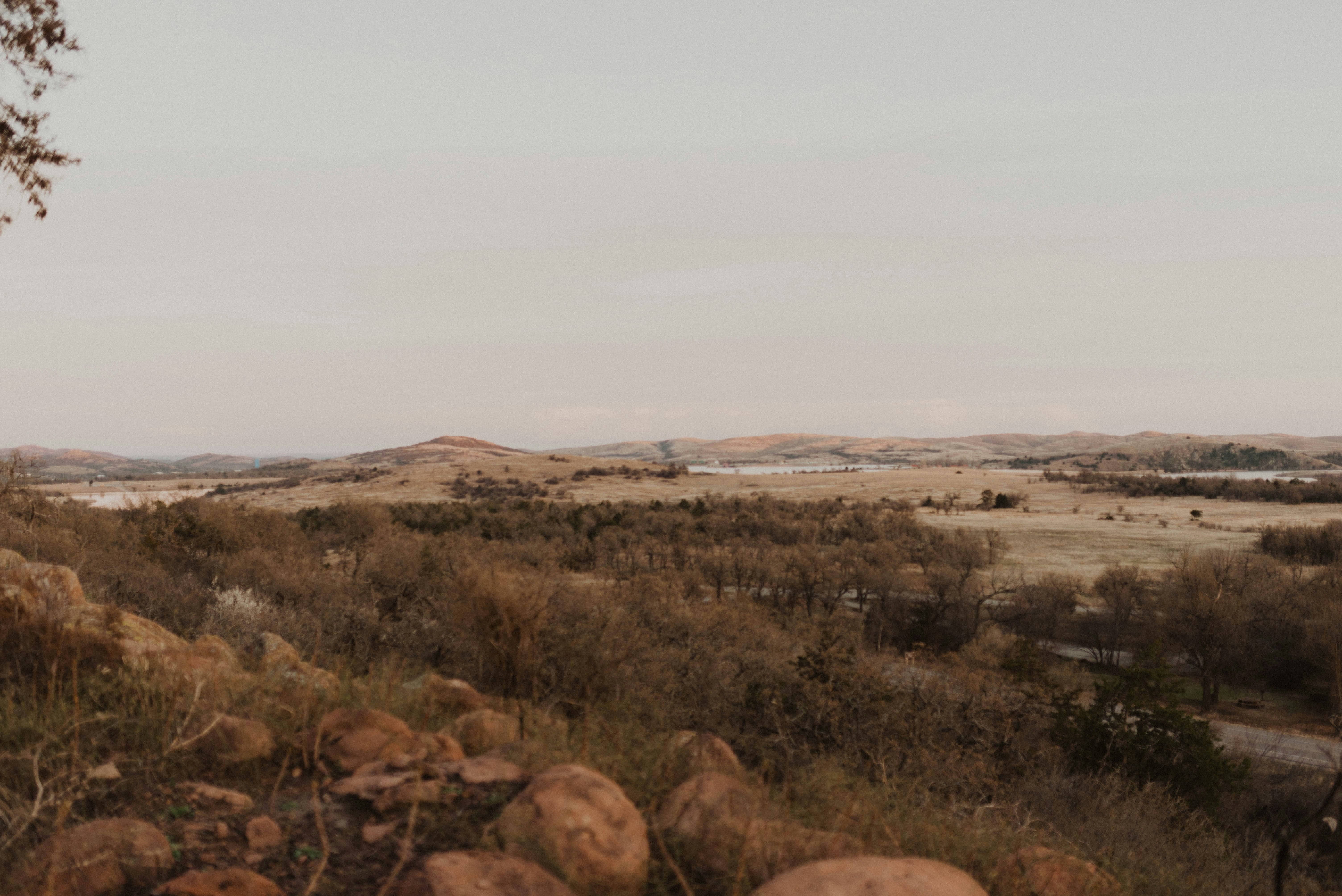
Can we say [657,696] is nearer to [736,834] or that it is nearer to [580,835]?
[736,834]

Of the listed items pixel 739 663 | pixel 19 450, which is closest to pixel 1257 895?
pixel 739 663

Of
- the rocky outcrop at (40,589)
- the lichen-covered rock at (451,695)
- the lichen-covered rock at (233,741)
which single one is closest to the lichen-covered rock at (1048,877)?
the lichen-covered rock at (451,695)

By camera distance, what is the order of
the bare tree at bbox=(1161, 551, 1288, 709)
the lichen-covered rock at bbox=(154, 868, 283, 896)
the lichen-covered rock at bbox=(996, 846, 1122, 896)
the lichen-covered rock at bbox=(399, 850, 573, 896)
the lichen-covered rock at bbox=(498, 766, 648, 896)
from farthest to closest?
the bare tree at bbox=(1161, 551, 1288, 709), the lichen-covered rock at bbox=(996, 846, 1122, 896), the lichen-covered rock at bbox=(498, 766, 648, 896), the lichen-covered rock at bbox=(399, 850, 573, 896), the lichen-covered rock at bbox=(154, 868, 283, 896)

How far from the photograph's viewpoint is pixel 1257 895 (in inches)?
370

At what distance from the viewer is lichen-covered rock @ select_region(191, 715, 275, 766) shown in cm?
432

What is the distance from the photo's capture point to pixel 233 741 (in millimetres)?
4402

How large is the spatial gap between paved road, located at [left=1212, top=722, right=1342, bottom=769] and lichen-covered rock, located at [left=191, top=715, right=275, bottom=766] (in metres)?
24.7

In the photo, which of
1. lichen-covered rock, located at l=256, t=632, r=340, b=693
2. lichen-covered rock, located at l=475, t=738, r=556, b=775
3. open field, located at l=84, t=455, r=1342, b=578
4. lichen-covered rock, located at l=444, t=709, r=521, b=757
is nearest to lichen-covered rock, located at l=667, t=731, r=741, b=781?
lichen-covered rock, located at l=475, t=738, r=556, b=775

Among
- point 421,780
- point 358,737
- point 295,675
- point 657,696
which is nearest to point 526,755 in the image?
point 421,780

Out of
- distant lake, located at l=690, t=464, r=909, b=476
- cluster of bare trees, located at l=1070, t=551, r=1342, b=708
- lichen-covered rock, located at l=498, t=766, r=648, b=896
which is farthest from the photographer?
distant lake, located at l=690, t=464, r=909, b=476

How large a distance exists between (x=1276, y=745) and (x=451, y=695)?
26.9 m

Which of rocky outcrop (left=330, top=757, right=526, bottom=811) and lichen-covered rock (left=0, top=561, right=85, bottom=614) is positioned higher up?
lichen-covered rock (left=0, top=561, right=85, bottom=614)

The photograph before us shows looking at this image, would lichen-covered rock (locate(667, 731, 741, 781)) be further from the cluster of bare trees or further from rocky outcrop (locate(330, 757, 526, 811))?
the cluster of bare trees

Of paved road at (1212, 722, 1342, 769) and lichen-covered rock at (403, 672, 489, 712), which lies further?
paved road at (1212, 722, 1342, 769)
